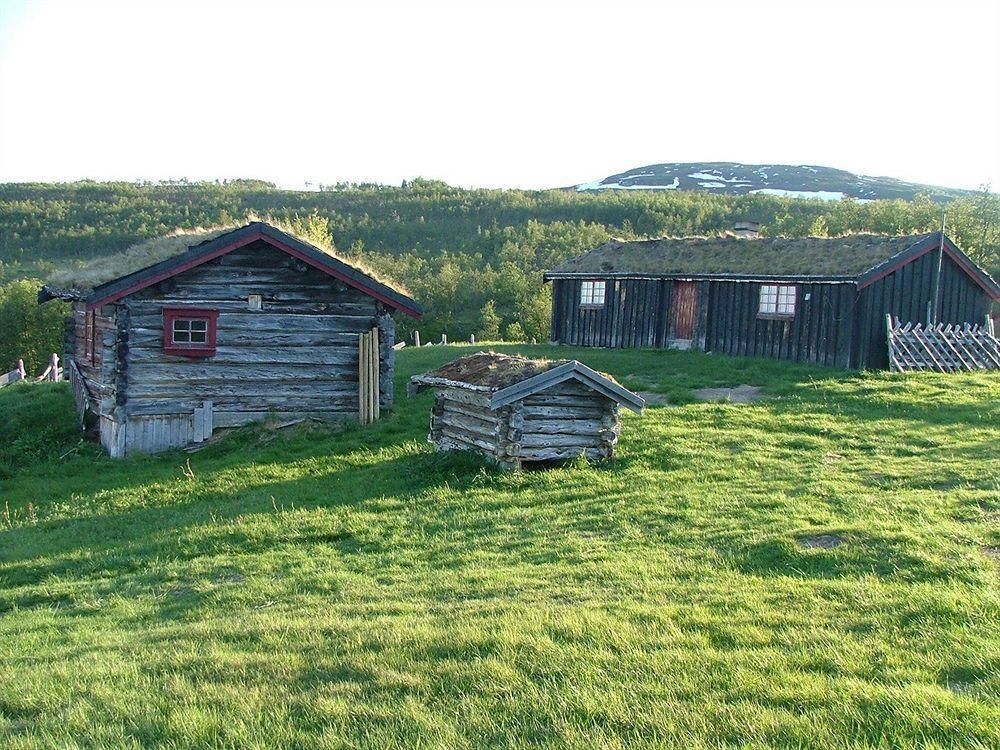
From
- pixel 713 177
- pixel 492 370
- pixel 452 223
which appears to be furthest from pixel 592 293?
pixel 713 177

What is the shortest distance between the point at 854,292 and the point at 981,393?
5096 mm

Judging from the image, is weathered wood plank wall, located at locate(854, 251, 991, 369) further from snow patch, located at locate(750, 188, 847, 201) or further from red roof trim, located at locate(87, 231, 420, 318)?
snow patch, located at locate(750, 188, 847, 201)

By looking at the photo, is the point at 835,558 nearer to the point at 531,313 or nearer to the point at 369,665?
the point at 369,665

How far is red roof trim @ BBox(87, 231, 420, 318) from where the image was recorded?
18859 millimetres

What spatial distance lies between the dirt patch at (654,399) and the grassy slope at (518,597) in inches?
125

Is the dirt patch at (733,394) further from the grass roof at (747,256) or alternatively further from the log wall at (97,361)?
the log wall at (97,361)

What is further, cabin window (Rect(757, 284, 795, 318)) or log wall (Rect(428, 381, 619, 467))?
cabin window (Rect(757, 284, 795, 318))

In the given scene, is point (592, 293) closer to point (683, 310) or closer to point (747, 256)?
point (683, 310)

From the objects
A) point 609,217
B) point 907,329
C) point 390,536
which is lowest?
point 390,536

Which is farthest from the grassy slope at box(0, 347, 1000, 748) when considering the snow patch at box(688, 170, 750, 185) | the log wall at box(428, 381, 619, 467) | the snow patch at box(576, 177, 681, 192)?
the snow patch at box(688, 170, 750, 185)

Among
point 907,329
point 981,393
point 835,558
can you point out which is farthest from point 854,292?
point 835,558

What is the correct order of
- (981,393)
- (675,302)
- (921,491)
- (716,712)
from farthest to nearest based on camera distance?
(675,302) → (981,393) → (921,491) → (716,712)

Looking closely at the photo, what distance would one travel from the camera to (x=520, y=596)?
9195 millimetres

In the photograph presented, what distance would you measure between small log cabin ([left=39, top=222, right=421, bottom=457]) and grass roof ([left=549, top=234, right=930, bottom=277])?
1254 centimetres
